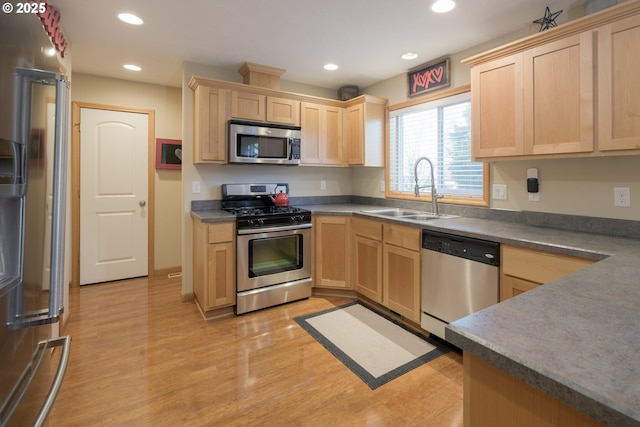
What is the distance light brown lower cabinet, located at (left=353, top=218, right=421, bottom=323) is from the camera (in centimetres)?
264

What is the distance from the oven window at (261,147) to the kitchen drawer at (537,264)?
2261 millimetres

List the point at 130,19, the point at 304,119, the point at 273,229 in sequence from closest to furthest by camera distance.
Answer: the point at 130,19, the point at 273,229, the point at 304,119

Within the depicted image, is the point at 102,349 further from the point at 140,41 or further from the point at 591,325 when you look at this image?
the point at 591,325

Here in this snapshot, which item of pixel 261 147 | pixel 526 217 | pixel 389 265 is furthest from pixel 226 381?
pixel 526 217

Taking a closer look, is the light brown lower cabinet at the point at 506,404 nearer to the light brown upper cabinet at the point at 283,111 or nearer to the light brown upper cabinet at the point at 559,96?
the light brown upper cabinet at the point at 559,96

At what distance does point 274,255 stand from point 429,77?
7.72 ft

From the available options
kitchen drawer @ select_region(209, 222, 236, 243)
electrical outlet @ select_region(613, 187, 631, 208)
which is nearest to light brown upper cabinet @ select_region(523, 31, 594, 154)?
electrical outlet @ select_region(613, 187, 631, 208)

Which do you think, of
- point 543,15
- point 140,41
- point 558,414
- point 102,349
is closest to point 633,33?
point 543,15

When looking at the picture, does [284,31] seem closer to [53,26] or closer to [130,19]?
[130,19]

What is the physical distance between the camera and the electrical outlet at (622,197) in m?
2.00

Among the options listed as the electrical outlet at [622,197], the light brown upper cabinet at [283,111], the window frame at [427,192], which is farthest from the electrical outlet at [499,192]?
the light brown upper cabinet at [283,111]

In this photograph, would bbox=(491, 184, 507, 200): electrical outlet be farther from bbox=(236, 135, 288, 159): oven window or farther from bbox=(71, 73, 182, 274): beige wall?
bbox=(71, 73, 182, 274): beige wall

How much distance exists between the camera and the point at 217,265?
289 cm

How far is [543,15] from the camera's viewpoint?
2.30m
